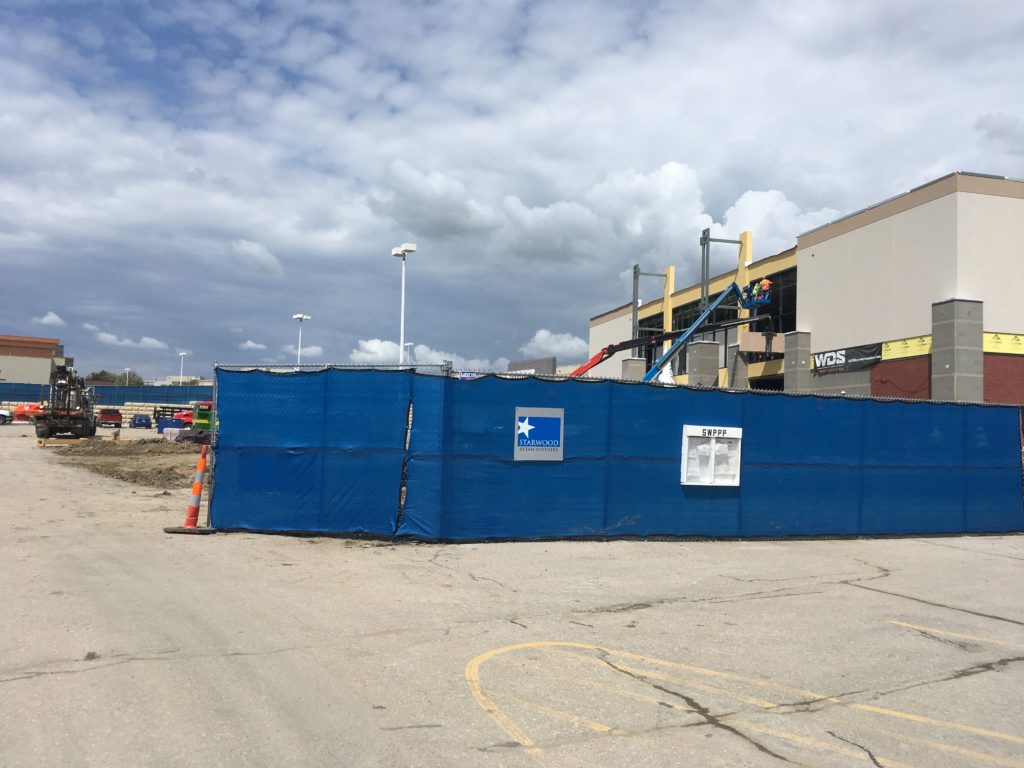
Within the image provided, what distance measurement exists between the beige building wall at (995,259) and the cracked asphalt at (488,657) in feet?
65.8

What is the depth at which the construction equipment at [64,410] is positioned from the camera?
124ft

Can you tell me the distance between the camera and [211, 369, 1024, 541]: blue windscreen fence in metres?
10.4

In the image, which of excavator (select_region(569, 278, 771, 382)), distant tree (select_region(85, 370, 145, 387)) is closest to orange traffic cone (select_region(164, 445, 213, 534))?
excavator (select_region(569, 278, 771, 382))

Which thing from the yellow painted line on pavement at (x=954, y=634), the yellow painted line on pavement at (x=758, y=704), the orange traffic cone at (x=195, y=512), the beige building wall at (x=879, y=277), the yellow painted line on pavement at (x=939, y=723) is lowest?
the yellow painted line on pavement at (x=954, y=634)

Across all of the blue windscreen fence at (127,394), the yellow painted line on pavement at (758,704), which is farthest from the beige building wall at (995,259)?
the blue windscreen fence at (127,394)

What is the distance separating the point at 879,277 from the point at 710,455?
22.7 metres

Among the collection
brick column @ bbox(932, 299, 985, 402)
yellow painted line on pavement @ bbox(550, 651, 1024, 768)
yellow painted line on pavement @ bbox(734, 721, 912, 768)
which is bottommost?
yellow painted line on pavement @ bbox(550, 651, 1024, 768)

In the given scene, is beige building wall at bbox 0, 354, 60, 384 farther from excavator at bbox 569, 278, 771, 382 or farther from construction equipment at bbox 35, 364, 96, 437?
excavator at bbox 569, 278, 771, 382

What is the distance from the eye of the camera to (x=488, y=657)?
5750 millimetres

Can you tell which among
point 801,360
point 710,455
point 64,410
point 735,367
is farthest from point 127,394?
point 710,455

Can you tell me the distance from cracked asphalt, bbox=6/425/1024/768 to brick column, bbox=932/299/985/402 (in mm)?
18566

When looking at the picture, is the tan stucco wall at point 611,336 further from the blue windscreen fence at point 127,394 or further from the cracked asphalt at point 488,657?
the cracked asphalt at point 488,657

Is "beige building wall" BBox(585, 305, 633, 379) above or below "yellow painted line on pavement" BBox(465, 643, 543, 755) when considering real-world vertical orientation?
above

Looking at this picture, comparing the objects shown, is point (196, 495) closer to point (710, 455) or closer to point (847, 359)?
point (710, 455)
